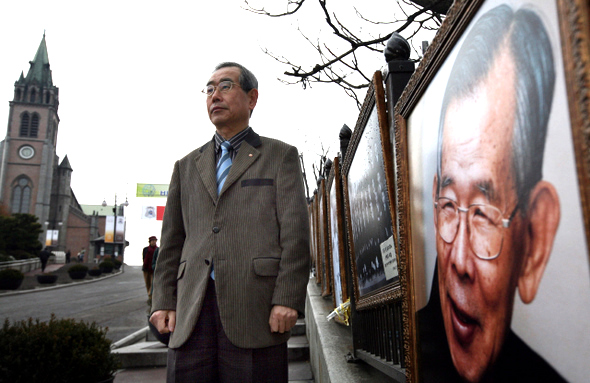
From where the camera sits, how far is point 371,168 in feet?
7.47

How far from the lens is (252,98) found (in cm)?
236

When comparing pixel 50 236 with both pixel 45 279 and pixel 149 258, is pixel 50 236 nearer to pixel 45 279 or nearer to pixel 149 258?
pixel 45 279

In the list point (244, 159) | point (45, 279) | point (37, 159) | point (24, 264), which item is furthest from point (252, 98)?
point (37, 159)

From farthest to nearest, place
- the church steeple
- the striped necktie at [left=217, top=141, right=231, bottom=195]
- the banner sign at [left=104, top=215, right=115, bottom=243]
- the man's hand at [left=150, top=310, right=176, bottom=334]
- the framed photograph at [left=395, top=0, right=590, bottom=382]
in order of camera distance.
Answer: the church steeple, the banner sign at [left=104, top=215, right=115, bottom=243], the striped necktie at [left=217, top=141, right=231, bottom=195], the man's hand at [left=150, top=310, right=176, bottom=334], the framed photograph at [left=395, top=0, right=590, bottom=382]

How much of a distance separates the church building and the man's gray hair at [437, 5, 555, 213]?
72.6m

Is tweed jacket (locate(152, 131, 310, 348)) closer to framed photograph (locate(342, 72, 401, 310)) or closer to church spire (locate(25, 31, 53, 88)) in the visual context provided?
framed photograph (locate(342, 72, 401, 310))

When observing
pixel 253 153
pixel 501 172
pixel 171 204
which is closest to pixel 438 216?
pixel 501 172

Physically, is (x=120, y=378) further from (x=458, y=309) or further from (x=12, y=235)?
(x=12, y=235)

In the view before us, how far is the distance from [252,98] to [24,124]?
80.6 meters

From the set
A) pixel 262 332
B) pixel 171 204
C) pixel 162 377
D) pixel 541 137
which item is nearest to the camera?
pixel 541 137

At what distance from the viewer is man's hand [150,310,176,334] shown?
2078 mm

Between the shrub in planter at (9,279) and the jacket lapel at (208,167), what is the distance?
26056 mm

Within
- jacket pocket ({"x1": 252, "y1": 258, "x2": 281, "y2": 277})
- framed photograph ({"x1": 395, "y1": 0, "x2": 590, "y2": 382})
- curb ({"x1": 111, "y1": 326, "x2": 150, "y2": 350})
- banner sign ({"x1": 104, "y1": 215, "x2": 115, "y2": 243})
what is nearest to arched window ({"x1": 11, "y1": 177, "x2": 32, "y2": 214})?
banner sign ({"x1": 104, "y1": 215, "x2": 115, "y2": 243})

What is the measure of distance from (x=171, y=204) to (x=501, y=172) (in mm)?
1800
